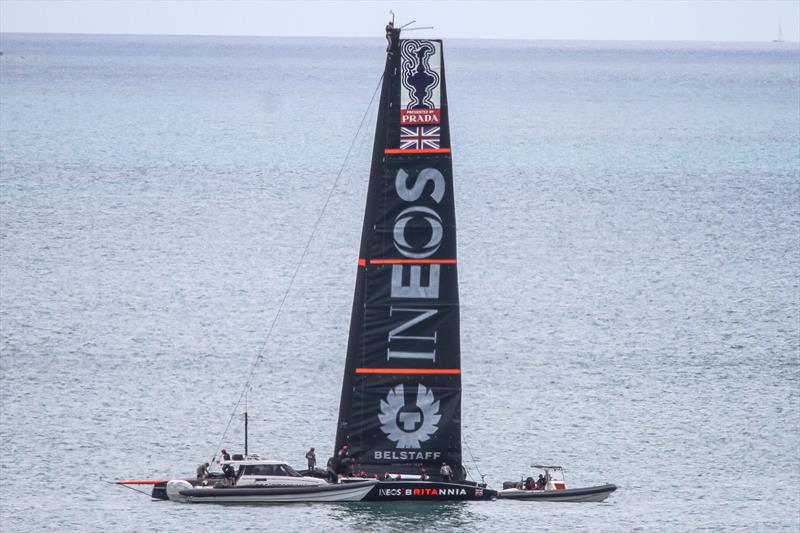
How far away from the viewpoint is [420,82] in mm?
45094

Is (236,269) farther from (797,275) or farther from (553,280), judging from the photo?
(797,275)

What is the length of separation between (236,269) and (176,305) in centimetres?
1266

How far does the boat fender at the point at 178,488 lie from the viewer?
46562mm

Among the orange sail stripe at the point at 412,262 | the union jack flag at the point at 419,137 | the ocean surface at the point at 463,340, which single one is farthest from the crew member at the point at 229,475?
the union jack flag at the point at 419,137

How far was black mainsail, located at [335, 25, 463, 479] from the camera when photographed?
46000 millimetres

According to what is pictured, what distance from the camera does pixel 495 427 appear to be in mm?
61938

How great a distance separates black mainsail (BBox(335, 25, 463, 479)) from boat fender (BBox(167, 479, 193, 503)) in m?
4.67

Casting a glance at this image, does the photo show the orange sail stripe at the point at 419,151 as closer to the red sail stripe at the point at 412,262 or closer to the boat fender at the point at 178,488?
the red sail stripe at the point at 412,262

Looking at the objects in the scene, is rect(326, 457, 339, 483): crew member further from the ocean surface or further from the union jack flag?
the union jack flag

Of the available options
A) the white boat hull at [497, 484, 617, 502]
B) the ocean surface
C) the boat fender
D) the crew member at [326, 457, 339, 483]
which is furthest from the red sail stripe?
the boat fender

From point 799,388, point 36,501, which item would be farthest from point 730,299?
point 36,501

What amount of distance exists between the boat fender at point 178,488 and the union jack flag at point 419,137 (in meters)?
11.6

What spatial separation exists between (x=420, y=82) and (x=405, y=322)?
22.9 ft

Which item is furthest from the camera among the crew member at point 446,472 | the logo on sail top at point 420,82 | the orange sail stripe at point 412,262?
the crew member at point 446,472
